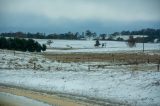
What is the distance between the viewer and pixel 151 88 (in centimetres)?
2573

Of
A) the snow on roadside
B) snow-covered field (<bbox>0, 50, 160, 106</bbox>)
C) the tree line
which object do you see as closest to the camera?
snow-covered field (<bbox>0, 50, 160, 106</bbox>)

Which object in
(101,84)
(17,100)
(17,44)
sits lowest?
(17,100)

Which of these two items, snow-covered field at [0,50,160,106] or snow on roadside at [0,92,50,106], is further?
snow on roadside at [0,92,50,106]

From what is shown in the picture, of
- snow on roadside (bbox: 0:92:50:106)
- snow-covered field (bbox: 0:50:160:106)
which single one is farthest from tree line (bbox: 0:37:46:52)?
snow on roadside (bbox: 0:92:50:106)

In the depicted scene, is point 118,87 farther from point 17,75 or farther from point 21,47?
point 21,47

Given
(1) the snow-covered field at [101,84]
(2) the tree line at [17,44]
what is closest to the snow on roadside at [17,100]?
(1) the snow-covered field at [101,84]

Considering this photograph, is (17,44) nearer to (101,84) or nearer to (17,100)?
(101,84)

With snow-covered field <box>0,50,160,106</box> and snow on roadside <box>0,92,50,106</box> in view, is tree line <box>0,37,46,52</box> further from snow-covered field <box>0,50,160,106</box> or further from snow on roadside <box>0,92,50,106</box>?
snow on roadside <box>0,92,50,106</box>

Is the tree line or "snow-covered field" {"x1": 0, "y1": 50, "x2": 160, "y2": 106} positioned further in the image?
the tree line

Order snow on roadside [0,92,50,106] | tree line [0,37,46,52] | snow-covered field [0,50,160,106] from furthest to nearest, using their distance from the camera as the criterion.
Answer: tree line [0,37,46,52]
snow on roadside [0,92,50,106]
snow-covered field [0,50,160,106]

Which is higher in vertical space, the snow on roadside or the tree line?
the tree line

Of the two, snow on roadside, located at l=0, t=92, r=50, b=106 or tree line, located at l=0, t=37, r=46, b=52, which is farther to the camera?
tree line, located at l=0, t=37, r=46, b=52

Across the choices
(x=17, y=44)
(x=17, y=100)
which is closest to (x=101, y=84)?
(x=17, y=100)

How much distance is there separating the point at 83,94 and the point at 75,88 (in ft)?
7.31
